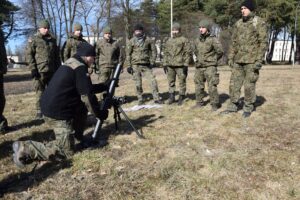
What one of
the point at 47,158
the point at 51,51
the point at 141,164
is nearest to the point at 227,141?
the point at 141,164

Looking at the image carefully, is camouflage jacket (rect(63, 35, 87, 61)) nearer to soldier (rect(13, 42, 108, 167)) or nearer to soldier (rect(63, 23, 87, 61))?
soldier (rect(63, 23, 87, 61))

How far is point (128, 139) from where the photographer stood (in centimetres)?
586

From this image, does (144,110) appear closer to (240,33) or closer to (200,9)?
(240,33)

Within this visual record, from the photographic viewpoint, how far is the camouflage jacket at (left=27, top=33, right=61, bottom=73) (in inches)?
291

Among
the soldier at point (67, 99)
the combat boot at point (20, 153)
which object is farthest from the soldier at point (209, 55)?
the combat boot at point (20, 153)

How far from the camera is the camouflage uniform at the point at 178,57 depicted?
8508 mm

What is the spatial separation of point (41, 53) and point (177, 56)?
3.36 meters

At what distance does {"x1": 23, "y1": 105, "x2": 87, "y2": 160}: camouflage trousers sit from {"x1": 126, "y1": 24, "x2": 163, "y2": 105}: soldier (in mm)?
3503

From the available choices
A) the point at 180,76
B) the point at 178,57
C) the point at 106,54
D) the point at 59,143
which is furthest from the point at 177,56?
the point at 59,143

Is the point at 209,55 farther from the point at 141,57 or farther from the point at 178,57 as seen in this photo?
the point at 141,57

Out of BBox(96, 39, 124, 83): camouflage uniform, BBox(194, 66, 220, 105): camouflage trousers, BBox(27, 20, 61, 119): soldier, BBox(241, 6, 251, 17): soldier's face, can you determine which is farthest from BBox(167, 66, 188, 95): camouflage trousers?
BBox(27, 20, 61, 119): soldier

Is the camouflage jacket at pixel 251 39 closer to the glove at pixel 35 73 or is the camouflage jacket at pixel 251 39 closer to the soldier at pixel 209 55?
the soldier at pixel 209 55

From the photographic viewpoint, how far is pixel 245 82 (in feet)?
23.9

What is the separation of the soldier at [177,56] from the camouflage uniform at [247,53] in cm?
146
